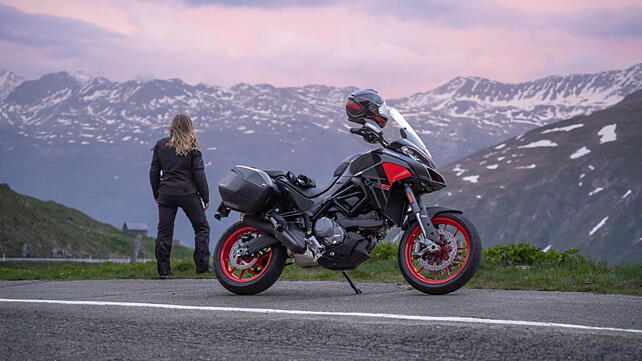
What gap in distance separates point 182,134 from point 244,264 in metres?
3.49

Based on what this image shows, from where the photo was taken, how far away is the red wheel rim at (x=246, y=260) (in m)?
9.05

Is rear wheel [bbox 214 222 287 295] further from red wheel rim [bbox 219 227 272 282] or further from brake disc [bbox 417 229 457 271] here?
brake disc [bbox 417 229 457 271]

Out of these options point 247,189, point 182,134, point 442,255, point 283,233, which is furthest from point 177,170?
point 442,255

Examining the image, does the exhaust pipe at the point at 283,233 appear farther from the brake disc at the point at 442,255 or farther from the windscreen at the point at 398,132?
the windscreen at the point at 398,132

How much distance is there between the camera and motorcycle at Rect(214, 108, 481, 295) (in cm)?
820

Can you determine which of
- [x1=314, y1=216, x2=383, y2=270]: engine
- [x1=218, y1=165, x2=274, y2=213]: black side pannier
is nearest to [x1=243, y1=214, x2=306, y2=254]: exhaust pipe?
[x1=218, y1=165, x2=274, y2=213]: black side pannier

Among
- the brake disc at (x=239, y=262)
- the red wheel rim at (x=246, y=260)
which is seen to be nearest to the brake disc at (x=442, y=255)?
the red wheel rim at (x=246, y=260)

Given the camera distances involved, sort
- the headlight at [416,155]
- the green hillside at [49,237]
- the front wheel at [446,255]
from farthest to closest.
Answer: the green hillside at [49,237], the headlight at [416,155], the front wheel at [446,255]

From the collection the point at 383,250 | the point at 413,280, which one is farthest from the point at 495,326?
the point at 383,250

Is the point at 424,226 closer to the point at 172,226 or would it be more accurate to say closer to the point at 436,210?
the point at 436,210

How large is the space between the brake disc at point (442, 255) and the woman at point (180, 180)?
4597 millimetres

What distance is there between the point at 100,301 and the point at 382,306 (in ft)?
10.2

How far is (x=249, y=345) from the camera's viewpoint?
571 centimetres

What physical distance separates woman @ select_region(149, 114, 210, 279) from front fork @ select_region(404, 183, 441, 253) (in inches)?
180
